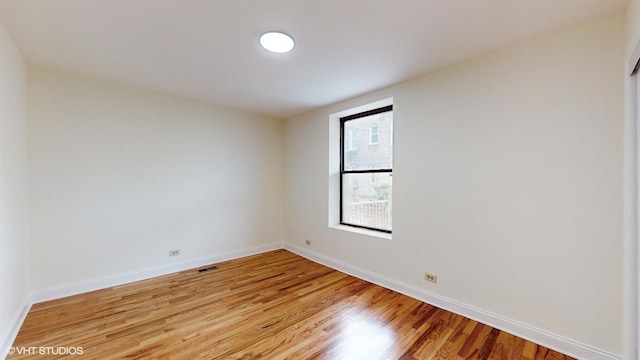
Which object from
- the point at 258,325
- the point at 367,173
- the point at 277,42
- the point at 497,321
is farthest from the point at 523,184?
the point at 258,325

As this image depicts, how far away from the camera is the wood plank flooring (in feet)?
6.19

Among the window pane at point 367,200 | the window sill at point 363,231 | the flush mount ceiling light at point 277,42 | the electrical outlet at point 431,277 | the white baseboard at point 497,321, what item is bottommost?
the white baseboard at point 497,321

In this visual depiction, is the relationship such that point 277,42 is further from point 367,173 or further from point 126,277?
point 126,277

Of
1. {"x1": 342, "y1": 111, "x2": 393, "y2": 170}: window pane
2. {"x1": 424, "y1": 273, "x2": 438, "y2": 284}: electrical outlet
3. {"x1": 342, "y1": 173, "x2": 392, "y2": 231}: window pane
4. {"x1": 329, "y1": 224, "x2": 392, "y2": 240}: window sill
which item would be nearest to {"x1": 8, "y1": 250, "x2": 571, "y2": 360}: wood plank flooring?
{"x1": 424, "y1": 273, "x2": 438, "y2": 284}: electrical outlet

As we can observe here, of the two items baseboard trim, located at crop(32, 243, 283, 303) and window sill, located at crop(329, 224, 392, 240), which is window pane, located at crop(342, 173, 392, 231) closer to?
window sill, located at crop(329, 224, 392, 240)

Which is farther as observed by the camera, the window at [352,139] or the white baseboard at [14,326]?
the window at [352,139]

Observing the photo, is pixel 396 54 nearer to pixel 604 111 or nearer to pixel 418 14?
pixel 418 14

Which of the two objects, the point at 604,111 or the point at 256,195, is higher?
the point at 604,111

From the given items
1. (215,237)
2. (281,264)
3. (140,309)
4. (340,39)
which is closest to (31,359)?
(140,309)

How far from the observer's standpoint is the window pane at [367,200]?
3309 millimetres

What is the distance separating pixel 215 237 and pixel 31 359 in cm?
217

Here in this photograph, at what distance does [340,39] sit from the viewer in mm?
2047

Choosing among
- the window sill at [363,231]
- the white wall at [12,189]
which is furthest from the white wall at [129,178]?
the window sill at [363,231]

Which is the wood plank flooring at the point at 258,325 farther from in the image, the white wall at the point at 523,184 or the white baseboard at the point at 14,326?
the white wall at the point at 523,184
